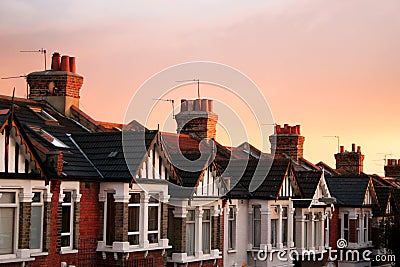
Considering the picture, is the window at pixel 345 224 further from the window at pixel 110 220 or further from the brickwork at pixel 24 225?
the brickwork at pixel 24 225

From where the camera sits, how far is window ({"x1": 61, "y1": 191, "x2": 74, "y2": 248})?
2045 cm

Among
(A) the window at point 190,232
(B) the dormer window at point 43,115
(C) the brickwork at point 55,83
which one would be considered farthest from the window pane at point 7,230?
(C) the brickwork at point 55,83

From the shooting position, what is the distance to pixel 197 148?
30.8m

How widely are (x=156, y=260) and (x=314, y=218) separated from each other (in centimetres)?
1266

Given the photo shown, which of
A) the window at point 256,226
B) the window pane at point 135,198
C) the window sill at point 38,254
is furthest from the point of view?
the window at point 256,226

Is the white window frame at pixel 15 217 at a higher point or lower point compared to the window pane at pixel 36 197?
lower

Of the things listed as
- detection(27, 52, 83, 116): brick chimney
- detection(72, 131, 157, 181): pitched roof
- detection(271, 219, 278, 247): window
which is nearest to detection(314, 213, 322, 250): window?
detection(271, 219, 278, 247): window

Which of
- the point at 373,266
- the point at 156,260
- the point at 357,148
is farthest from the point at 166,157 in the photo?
the point at 357,148

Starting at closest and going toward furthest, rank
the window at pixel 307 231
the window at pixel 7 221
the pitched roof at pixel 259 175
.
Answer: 1. the window at pixel 7 221
2. the pitched roof at pixel 259 175
3. the window at pixel 307 231

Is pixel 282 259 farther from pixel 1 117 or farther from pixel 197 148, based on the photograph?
pixel 1 117

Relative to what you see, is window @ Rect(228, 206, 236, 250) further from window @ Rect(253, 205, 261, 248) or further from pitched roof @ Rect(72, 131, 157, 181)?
pitched roof @ Rect(72, 131, 157, 181)

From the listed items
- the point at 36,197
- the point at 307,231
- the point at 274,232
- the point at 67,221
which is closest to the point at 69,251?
the point at 67,221

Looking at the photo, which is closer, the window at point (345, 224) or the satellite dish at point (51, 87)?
the satellite dish at point (51, 87)

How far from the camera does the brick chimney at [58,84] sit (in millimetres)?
27453
